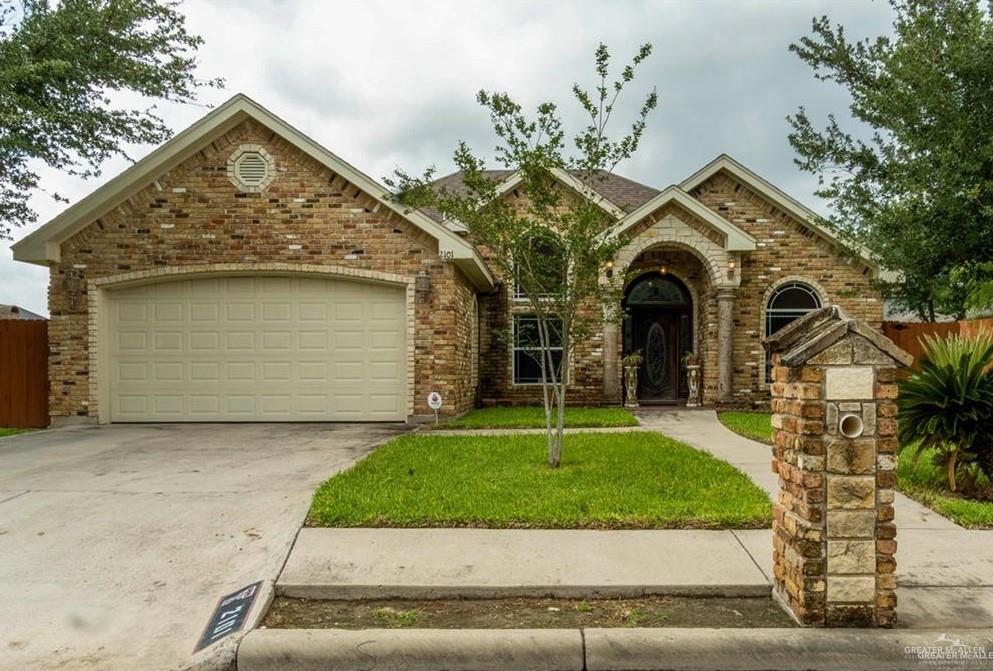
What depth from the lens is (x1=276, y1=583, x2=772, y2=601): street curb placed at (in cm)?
360

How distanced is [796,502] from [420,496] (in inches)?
121

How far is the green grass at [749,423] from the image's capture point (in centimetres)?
934

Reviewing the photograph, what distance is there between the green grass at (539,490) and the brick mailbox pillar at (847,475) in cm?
147

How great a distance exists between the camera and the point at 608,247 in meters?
6.50

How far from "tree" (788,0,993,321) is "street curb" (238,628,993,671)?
10.6 m

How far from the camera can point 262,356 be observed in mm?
10836

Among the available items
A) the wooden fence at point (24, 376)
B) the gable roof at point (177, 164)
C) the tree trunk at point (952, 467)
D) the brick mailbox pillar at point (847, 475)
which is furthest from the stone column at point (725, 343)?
the wooden fence at point (24, 376)

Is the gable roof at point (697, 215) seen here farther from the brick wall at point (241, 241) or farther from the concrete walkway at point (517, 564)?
the concrete walkway at point (517, 564)

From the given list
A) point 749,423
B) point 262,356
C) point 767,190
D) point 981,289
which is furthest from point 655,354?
point 262,356

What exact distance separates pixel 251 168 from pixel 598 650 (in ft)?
33.2

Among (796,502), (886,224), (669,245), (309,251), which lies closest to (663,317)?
(669,245)

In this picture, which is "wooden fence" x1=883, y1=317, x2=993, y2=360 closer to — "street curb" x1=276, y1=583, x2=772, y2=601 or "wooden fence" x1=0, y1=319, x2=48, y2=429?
"street curb" x1=276, y1=583, x2=772, y2=601

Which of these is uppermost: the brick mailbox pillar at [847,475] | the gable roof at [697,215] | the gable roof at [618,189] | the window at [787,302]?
the gable roof at [618,189]

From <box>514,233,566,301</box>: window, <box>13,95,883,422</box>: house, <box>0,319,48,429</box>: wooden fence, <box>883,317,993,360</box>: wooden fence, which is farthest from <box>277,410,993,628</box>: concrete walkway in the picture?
<box>0,319,48,429</box>: wooden fence
